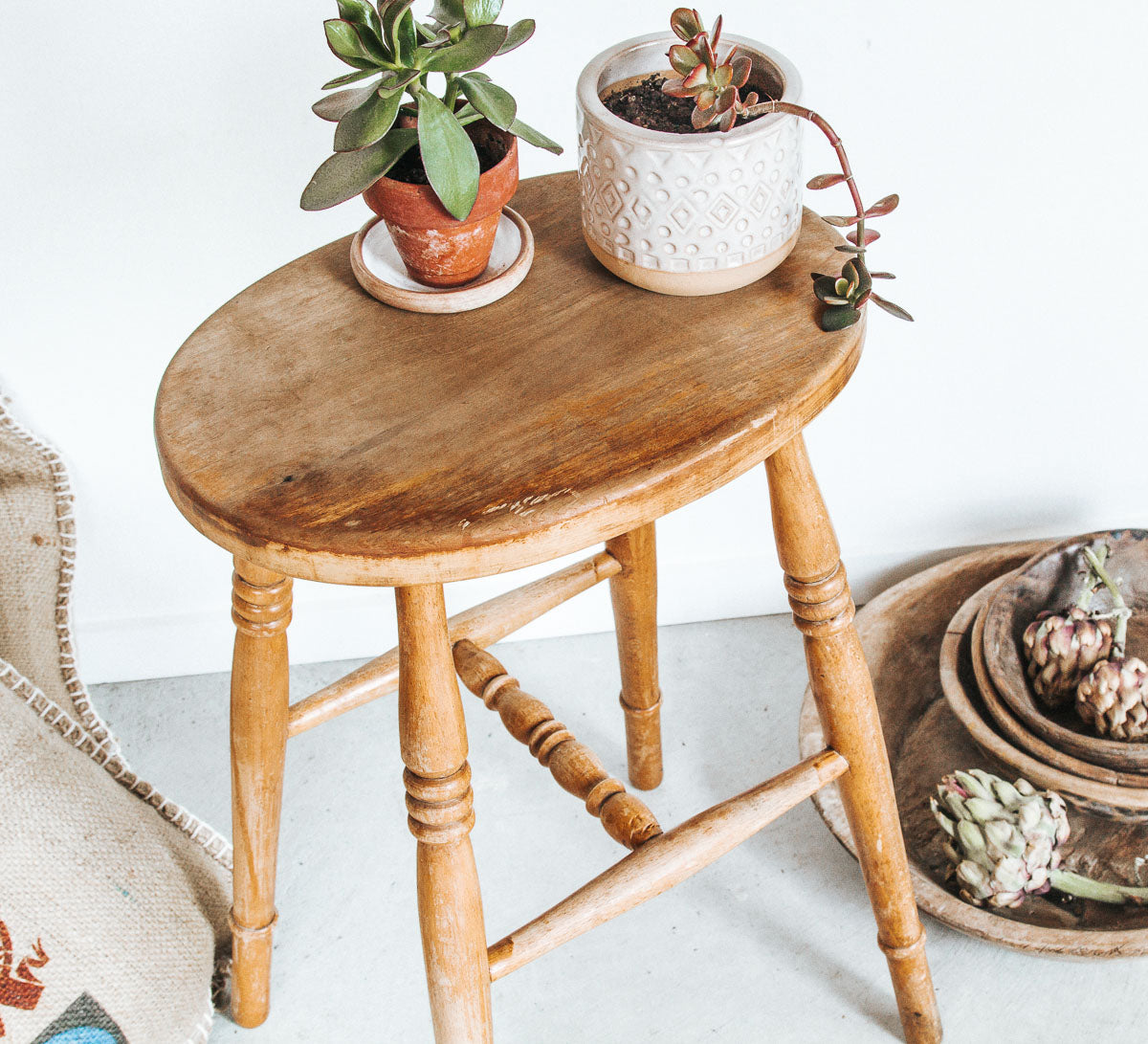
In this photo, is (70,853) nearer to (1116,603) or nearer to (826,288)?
(826,288)

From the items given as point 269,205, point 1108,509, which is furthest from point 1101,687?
point 269,205

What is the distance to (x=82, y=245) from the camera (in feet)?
3.42

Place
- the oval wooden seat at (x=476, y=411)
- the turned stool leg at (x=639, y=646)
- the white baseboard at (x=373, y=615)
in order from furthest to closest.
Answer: the white baseboard at (x=373, y=615), the turned stool leg at (x=639, y=646), the oval wooden seat at (x=476, y=411)

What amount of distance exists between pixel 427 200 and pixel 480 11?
11 centimetres

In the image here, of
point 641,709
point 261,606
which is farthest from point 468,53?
point 641,709

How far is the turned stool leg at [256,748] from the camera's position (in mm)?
772

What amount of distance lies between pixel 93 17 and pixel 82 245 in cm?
21

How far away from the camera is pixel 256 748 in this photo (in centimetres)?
81

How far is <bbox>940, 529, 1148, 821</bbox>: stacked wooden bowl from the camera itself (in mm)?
959

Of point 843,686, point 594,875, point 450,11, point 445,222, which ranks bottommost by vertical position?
point 594,875

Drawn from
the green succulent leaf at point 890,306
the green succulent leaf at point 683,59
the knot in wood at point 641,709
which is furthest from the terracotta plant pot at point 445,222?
→ the knot in wood at point 641,709

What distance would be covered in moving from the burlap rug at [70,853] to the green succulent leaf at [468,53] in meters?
0.65

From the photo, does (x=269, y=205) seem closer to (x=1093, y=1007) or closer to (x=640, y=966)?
(x=640, y=966)

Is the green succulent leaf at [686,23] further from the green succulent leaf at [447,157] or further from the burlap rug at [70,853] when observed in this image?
the burlap rug at [70,853]
